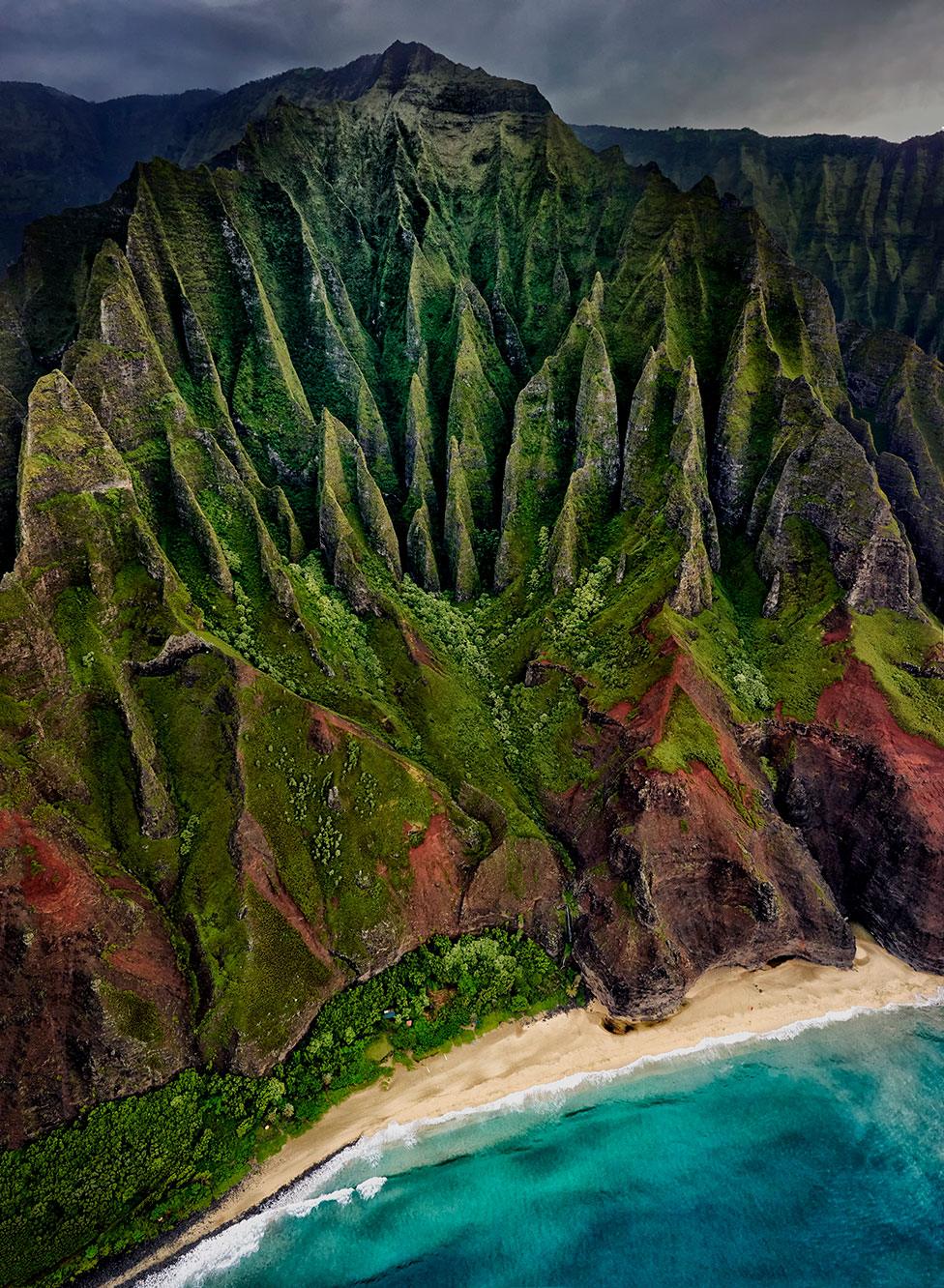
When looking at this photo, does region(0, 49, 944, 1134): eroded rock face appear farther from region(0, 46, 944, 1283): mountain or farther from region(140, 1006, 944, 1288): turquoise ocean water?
region(140, 1006, 944, 1288): turquoise ocean water

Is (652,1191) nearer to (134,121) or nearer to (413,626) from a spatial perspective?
(413,626)

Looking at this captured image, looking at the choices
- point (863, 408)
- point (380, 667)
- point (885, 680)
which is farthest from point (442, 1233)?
point (863, 408)

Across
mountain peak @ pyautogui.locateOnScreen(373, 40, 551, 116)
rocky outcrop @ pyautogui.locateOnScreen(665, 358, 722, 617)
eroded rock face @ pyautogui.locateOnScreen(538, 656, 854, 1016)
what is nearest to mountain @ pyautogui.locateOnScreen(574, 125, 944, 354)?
mountain peak @ pyautogui.locateOnScreen(373, 40, 551, 116)

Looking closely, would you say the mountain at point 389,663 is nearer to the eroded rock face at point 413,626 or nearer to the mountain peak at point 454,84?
the eroded rock face at point 413,626

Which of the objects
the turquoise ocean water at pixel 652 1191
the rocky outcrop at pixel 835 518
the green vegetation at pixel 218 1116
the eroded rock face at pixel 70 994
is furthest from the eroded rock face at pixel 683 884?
the eroded rock face at pixel 70 994

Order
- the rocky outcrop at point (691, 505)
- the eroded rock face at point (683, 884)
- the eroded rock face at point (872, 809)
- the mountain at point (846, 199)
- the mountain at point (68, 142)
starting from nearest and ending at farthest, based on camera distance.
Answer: the eroded rock face at point (683, 884)
the eroded rock face at point (872, 809)
the rocky outcrop at point (691, 505)
the mountain at point (68, 142)
the mountain at point (846, 199)

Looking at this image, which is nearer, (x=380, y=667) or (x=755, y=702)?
(x=755, y=702)

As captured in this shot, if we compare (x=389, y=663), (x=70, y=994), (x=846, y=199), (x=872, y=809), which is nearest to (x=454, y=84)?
(x=846, y=199)

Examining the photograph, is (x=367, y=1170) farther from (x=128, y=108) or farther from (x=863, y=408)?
(x=128, y=108)
